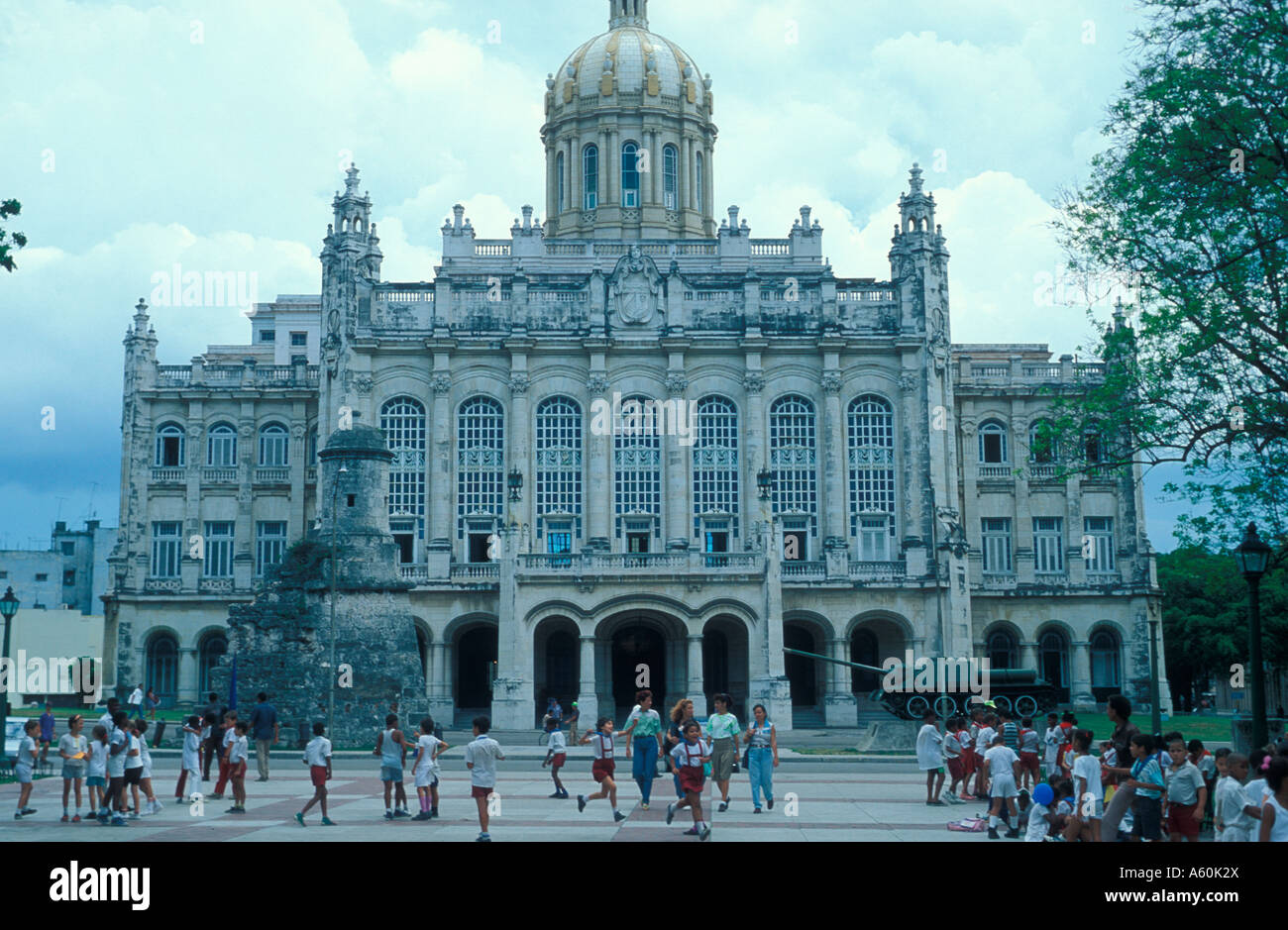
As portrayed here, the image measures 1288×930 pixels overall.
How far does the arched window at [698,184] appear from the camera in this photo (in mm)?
62434

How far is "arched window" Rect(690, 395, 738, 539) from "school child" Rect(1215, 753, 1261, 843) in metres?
40.0

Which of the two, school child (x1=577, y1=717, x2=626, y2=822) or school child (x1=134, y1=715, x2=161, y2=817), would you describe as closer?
school child (x1=577, y1=717, x2=626, y2=822)

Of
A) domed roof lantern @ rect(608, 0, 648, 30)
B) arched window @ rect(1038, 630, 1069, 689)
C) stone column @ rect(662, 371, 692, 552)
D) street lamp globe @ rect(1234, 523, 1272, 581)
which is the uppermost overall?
domed roof lantern @ rect(608, 0, 648, 30)

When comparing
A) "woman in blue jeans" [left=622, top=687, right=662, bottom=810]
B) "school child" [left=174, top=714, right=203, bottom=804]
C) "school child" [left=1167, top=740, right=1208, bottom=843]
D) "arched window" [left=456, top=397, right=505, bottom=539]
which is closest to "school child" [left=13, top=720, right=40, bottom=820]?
"school child" [left=174, top=714, right=203, bottom=804]

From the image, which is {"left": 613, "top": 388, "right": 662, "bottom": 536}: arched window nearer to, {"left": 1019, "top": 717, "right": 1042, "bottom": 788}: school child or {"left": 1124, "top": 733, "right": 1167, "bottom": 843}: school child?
{"left": 1019, "top": 717, "right": 1042, "bottom": 788}: school child

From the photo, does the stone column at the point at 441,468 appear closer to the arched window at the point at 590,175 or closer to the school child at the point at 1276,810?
the arched window at the point at 590,175

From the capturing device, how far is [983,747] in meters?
22.7

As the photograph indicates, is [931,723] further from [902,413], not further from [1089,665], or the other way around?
[1089,665]

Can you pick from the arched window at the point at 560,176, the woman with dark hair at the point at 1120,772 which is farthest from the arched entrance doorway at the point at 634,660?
the woman with dark hair at the point at 1120,772

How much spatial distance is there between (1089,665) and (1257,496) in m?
34.4

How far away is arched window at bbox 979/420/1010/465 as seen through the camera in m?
58.7

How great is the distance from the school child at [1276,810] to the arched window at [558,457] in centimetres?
4273

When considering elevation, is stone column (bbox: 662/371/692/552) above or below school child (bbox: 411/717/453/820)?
above
